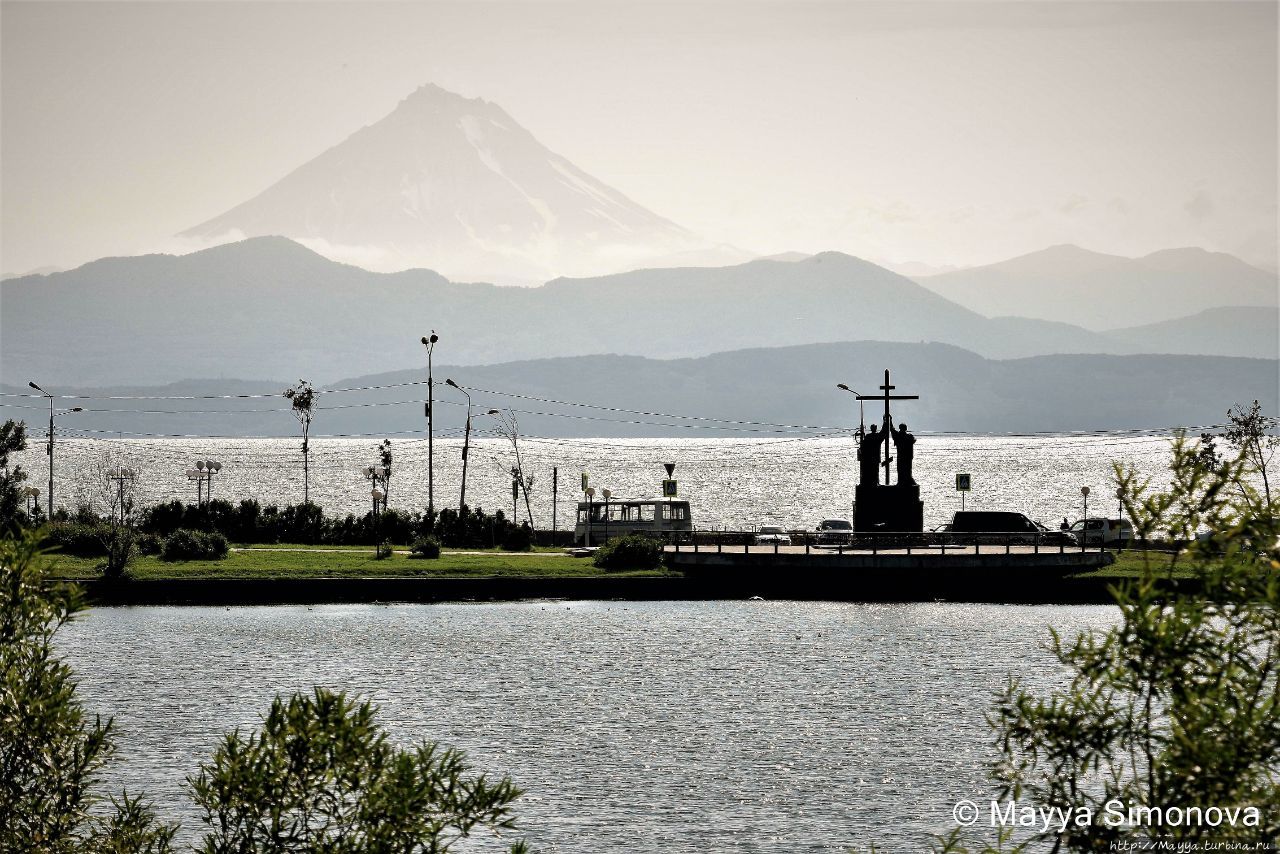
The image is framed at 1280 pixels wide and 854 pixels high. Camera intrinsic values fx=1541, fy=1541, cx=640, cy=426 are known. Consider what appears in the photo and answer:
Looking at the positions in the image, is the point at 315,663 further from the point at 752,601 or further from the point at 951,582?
the point at 951,582

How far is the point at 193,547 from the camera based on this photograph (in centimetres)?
6119

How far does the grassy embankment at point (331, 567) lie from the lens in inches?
2205

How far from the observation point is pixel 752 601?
193ft

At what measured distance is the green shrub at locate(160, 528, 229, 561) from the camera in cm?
6100

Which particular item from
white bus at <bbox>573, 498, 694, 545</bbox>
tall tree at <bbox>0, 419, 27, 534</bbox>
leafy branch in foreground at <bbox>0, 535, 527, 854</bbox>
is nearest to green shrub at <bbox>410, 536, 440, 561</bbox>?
white bus at <bbox>573, 498, 694, 545</bbox>

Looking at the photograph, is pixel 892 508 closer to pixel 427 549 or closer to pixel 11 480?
pixel 427 549

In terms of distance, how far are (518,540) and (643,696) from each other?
32054 mm

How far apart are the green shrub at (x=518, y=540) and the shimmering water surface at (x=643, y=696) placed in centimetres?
1276

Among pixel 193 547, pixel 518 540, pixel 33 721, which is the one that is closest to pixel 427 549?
pixel 518 540

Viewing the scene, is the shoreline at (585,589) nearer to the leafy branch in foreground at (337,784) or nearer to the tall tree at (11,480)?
the tall tree at (11,480)

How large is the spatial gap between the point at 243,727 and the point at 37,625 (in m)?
18.9

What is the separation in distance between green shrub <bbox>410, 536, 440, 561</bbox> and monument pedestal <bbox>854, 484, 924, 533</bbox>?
17544 mm

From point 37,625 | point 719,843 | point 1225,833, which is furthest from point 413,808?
point 719,843

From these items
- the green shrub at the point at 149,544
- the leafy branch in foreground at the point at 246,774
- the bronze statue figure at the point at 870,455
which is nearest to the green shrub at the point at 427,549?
the green shrub at the point at 149,544
